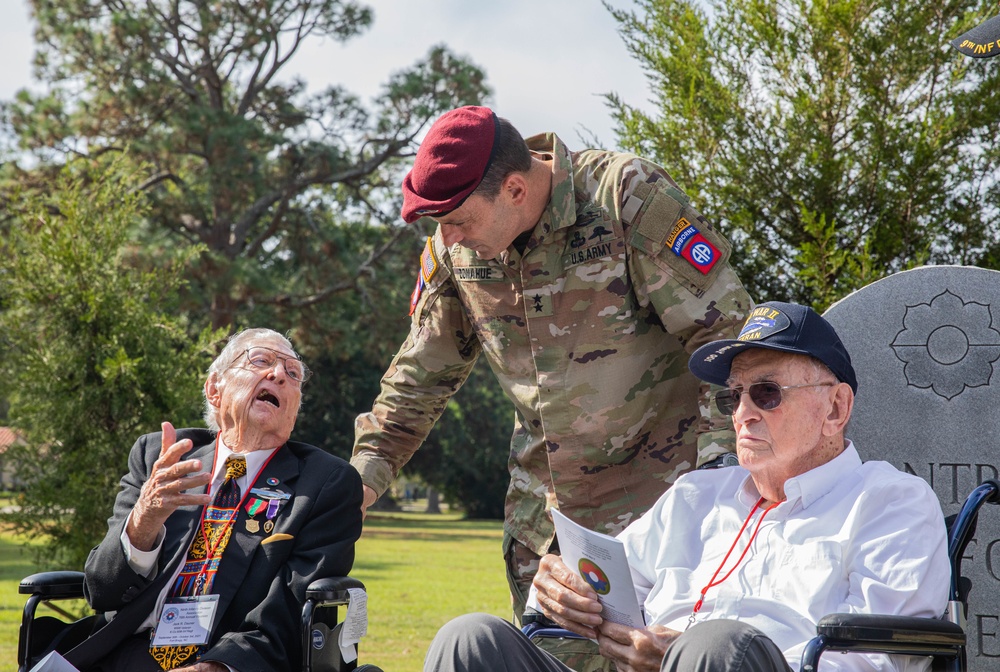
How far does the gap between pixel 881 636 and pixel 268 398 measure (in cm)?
206

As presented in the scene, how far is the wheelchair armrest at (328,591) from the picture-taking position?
110 inches

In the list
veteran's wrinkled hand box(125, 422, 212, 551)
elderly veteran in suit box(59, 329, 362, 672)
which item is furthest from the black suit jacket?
veteran's wrinkled hand box(125, 422, 212, 551)

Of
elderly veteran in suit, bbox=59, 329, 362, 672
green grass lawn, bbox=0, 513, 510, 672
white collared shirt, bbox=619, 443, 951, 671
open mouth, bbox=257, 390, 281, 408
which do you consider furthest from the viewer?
green grass lawn, bbox=0, 513, 510, 672

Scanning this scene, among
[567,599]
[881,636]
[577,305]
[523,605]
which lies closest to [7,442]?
[523,605]

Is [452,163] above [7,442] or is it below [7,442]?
above

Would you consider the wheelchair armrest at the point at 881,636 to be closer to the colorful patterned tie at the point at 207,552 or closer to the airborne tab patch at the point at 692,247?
the airborne tab patch at the point at 692,247

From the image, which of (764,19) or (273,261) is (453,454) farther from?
(764,19)

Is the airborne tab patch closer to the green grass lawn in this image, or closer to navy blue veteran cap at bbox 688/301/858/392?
navy blue veteran cap at bbox 688/301/858/392

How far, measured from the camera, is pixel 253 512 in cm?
314

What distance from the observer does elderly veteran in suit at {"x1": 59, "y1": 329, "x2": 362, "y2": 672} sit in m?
2.89

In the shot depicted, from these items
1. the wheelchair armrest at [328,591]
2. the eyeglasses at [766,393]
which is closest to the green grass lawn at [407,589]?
the wheelchair armrest at [328,591]

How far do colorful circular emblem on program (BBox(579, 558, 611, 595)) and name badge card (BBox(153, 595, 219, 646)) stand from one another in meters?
1.25

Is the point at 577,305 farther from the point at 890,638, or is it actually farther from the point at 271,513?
the point at 890,638

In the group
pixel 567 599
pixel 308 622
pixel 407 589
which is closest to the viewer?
pixel 567 599
